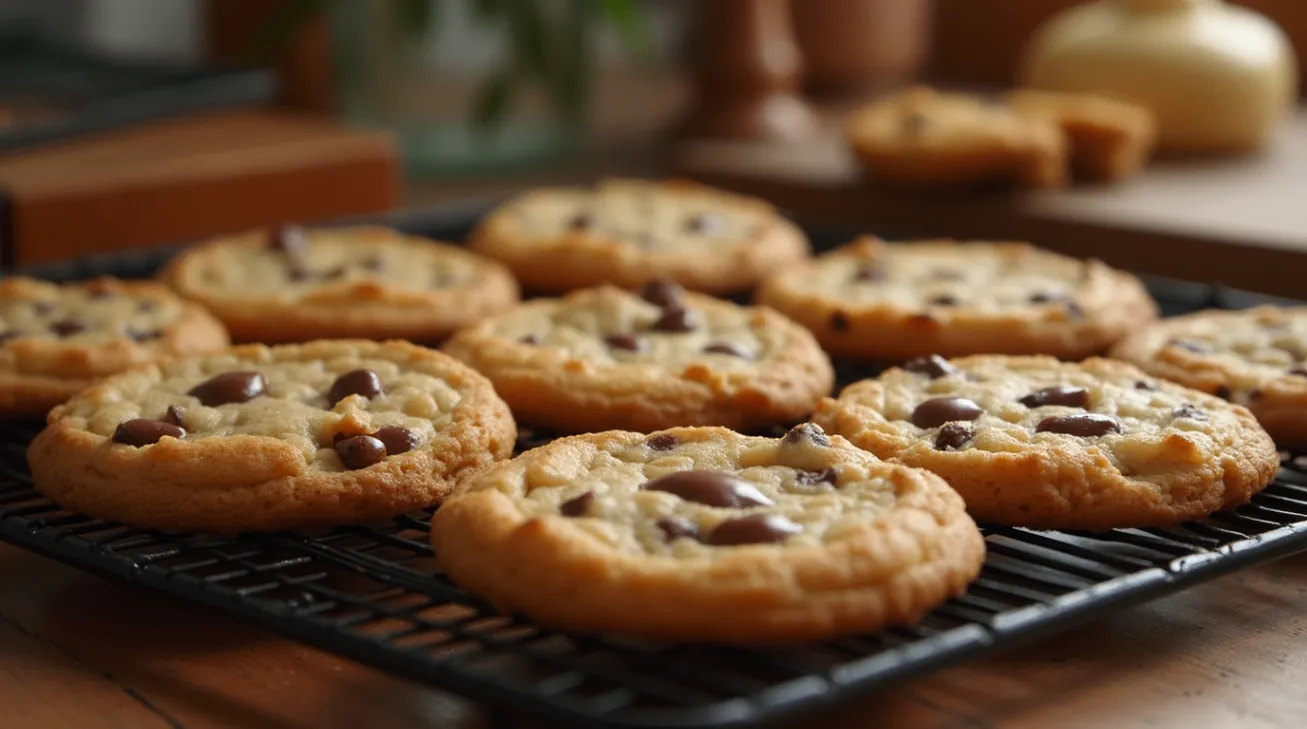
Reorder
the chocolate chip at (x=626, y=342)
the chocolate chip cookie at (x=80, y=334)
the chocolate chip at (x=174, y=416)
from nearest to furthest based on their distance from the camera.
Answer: the chocolate chip at (x=174, y=416) < the chocolate chip cookie at (x=80, y=334) < the chocolate chip at (x=626, y=342)

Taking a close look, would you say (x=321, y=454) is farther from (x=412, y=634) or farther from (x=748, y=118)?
(x=748, y=118)

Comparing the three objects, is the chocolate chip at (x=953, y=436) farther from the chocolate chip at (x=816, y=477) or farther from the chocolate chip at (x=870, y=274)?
the chocolate chip at (x=870, y=274)

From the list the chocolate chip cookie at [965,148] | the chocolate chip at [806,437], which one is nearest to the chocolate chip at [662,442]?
the chocolate chip at [806,437]

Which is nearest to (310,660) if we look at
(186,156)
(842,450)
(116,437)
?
(116,437)

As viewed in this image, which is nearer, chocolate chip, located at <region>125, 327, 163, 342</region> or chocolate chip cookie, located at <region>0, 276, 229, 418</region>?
chocolate chip cookie, located at <region>0, 276, 229, 418</region>

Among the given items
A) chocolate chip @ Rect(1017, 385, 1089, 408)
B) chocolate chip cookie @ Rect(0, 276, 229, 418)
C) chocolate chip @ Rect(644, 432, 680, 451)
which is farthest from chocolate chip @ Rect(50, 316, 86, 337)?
chocolate chip @ Rect(1017, 385, 1089, 408)

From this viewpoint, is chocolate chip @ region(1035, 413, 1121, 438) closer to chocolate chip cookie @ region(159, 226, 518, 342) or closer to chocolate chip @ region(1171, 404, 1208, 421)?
chocolate chip @ region(1171, 404, 1208, 421)
